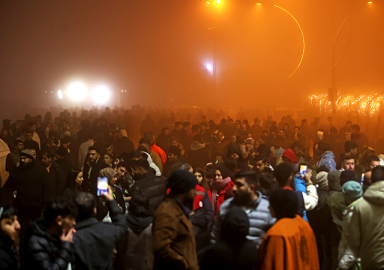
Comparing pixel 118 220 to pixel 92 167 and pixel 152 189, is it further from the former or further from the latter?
pixel 92 167

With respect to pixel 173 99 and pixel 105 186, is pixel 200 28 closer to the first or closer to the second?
pixel 173 99

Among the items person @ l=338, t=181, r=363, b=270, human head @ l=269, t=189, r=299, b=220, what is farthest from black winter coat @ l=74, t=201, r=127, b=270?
→ person @ l=338, t=181, r=363, b=270

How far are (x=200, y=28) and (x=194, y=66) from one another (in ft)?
13.8

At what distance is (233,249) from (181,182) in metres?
0.75

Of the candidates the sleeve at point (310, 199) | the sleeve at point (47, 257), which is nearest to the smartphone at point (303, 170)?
the sleeve at point (310, 199)

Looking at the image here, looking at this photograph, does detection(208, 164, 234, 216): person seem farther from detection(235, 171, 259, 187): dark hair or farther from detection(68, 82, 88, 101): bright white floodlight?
detection(68, 82, 88, 101): bright white floodlight

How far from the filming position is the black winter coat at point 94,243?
3.72m

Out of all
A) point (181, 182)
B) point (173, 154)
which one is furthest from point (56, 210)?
point (173, 154)

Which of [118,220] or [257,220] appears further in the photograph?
[257,220]

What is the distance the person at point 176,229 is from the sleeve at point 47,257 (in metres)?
0.71

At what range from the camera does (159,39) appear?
39094 millimetres

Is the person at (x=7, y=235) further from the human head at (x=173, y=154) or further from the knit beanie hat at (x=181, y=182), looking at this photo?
the human head at (x=173, y=154)

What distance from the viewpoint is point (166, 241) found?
3.62 meters

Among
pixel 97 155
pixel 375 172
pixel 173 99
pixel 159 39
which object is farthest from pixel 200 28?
pixel 375 172
